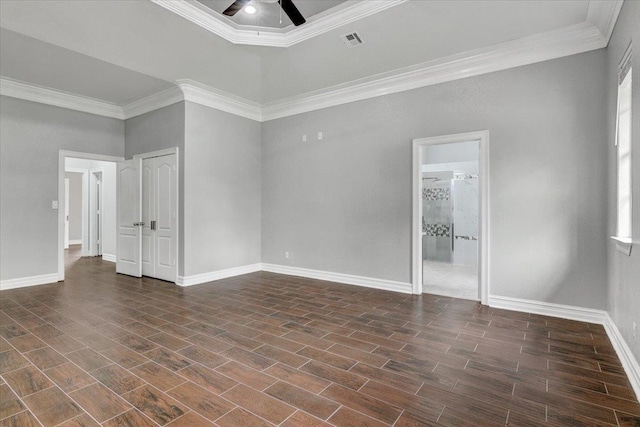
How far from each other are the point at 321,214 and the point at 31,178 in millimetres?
4730

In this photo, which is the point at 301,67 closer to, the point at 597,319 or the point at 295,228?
the point at 295,228

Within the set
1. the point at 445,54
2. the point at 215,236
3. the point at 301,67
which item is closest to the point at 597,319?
the point at 445,54

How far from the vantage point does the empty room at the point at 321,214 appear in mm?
2221

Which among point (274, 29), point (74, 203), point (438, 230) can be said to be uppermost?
point (274, 29)

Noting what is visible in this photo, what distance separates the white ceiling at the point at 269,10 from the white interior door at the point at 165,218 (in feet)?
8.09

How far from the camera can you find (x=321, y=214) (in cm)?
556

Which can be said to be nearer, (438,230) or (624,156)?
(624,156)

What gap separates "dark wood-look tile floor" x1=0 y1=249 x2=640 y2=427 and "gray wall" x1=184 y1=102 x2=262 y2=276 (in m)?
1.39

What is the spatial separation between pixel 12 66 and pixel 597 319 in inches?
312

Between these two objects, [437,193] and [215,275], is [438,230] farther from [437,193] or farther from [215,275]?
[215,275]

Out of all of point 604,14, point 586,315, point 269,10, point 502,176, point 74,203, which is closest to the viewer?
point 604,14

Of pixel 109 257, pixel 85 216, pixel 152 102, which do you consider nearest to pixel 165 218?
pixel 152 102

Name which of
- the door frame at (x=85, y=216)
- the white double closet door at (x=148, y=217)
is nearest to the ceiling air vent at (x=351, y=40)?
the white double closet door at (x=148, y=217)

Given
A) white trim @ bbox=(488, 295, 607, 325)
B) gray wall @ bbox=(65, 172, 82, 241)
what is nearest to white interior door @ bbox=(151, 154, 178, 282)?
white trim @ bbox=(488, 295, 607, 325)
